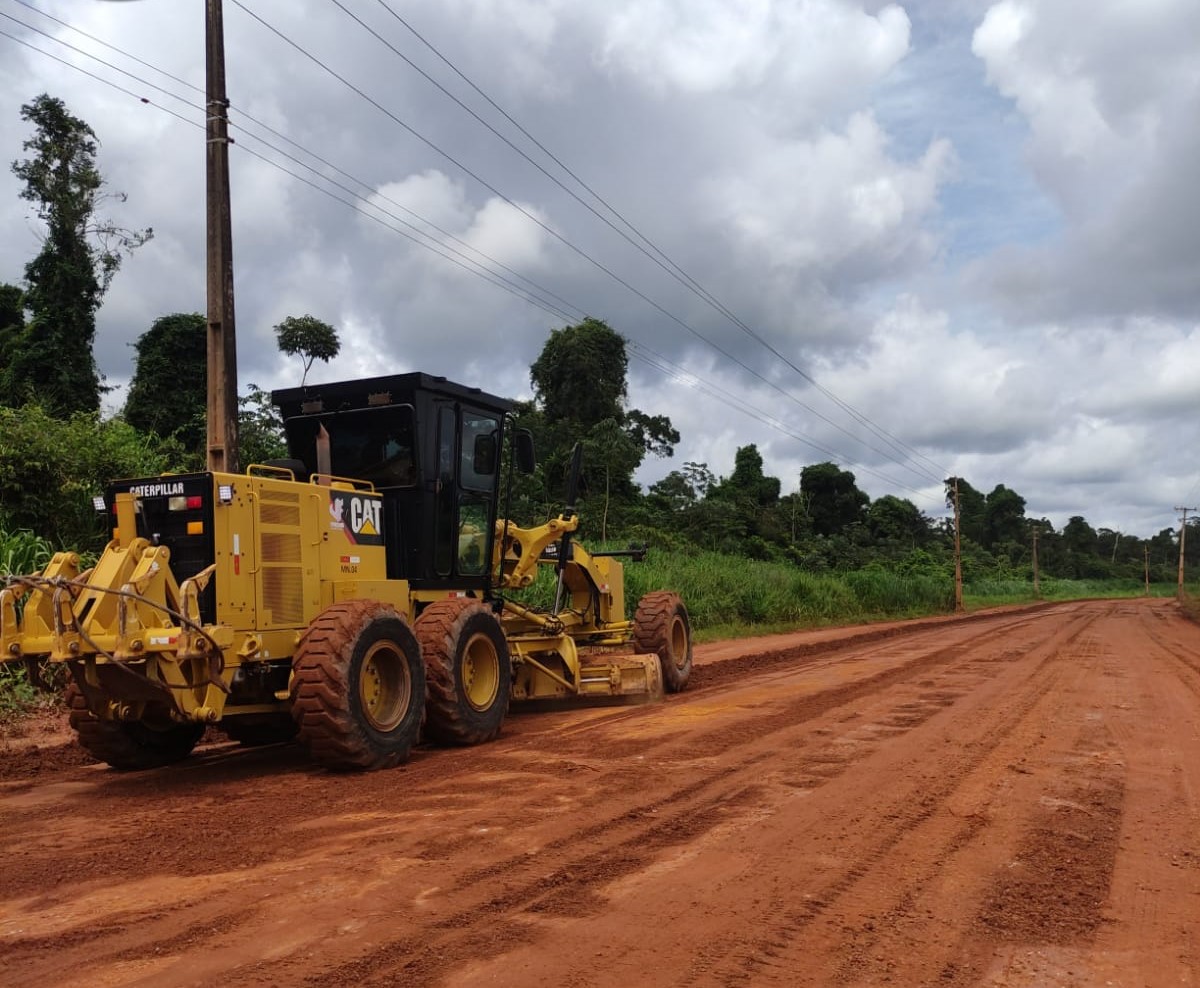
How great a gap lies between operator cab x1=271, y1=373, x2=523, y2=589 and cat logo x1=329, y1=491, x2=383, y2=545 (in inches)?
8.0

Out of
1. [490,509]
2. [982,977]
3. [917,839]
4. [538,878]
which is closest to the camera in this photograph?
[982,977]

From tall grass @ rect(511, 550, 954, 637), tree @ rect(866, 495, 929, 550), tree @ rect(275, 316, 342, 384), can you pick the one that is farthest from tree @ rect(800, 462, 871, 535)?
tree @ rect(275, 316, 342, 384)

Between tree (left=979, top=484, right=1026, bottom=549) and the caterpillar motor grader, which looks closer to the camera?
the caterpillar motor grader

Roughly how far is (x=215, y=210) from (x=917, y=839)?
10768 mm

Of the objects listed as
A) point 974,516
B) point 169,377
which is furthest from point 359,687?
point 974,516

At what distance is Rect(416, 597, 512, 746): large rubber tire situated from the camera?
777 centimetres

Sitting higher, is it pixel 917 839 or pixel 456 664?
pixel 456 664

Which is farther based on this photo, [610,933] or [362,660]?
[362,660]

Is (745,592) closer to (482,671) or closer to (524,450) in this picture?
(524,450)

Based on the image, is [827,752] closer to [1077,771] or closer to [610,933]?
[1077,771]

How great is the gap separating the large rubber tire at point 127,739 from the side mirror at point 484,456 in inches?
129

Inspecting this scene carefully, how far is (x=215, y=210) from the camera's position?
12102 mm

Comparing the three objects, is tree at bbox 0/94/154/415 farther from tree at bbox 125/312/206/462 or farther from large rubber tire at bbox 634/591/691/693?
large rubber tire at bbox 634/591/691/693

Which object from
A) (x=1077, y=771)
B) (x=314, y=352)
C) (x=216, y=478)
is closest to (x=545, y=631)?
(x=216, y=478)
